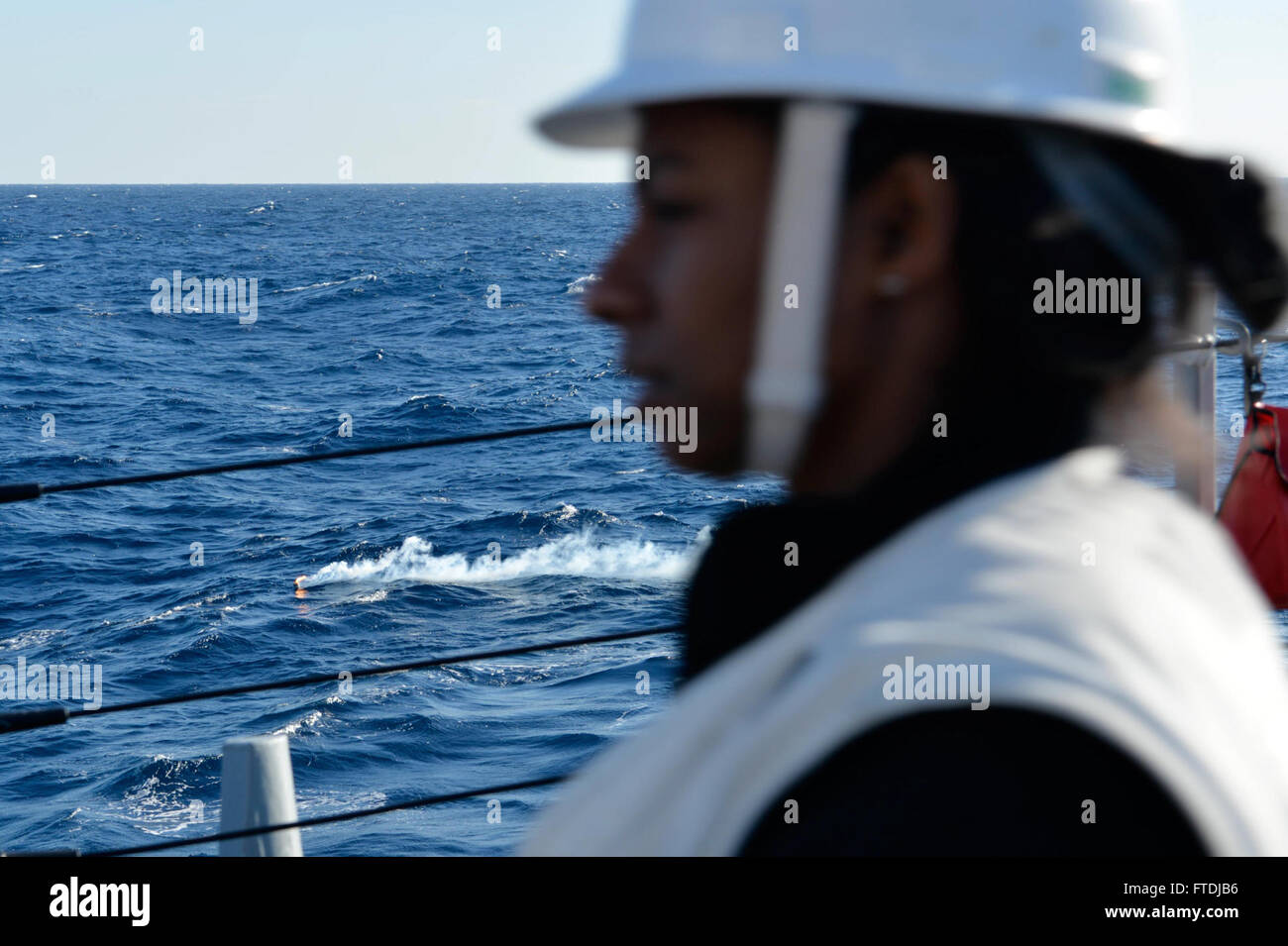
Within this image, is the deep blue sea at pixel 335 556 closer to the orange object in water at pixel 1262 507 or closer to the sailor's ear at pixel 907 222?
the sailor's ear at pixel 907 222

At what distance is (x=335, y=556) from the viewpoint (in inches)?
1064

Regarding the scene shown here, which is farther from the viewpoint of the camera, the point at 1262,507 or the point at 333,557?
the point at 333,557

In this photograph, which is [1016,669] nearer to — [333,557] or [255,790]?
[255,790]

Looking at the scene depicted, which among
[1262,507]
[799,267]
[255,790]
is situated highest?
[799,267]

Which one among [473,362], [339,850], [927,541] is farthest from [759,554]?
[473,362]

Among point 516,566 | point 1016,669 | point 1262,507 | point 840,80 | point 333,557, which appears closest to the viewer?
point 1016,669

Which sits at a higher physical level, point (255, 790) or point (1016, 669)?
point (1016, 669)

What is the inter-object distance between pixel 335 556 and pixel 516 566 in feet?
11.4

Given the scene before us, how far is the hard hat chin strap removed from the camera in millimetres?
699

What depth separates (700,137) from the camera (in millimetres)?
726

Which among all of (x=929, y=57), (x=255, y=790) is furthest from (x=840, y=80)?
(x=255, y=790)
